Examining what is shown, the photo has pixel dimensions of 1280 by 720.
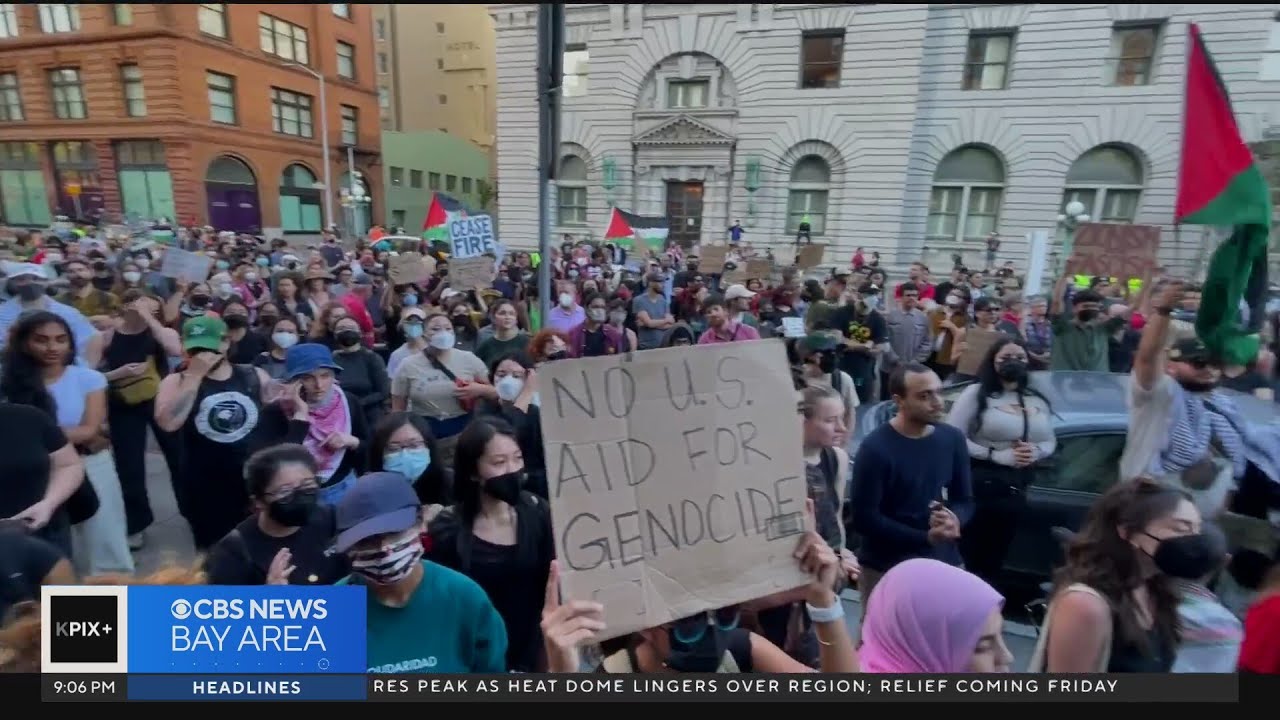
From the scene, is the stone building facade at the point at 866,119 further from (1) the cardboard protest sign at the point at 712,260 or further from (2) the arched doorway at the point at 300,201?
(2) the arched doorway at the point at 300,201

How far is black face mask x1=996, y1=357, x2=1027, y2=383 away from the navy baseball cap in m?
3.11

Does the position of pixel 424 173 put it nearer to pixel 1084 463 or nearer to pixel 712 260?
pixel 712 260

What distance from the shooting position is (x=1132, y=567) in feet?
6.03

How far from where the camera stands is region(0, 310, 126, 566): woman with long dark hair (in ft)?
9.91

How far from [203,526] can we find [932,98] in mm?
23470

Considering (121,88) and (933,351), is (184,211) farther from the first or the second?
(933,351)

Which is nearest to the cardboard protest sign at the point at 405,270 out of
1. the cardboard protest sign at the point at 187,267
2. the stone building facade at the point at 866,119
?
the cardboard protest sign at the point at 187,267

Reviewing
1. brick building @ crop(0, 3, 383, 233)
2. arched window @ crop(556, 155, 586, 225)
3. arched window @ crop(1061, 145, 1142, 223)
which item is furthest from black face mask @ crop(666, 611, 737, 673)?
brick building @ crop(0, 3, 383, 233)

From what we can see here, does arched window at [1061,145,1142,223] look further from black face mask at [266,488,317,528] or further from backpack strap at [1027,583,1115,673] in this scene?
black face mask at [266,488,317,528]

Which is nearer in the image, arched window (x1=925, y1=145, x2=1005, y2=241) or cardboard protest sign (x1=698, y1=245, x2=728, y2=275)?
cardboard protest sign (x1=698, y1=245, x2=728, y2=275)

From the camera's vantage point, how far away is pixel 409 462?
279 centimetres

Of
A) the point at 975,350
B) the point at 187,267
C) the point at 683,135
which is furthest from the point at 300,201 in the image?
the point at 975,350

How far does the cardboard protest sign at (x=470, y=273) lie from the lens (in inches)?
279

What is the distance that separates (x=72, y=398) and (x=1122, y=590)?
457 centimetres
